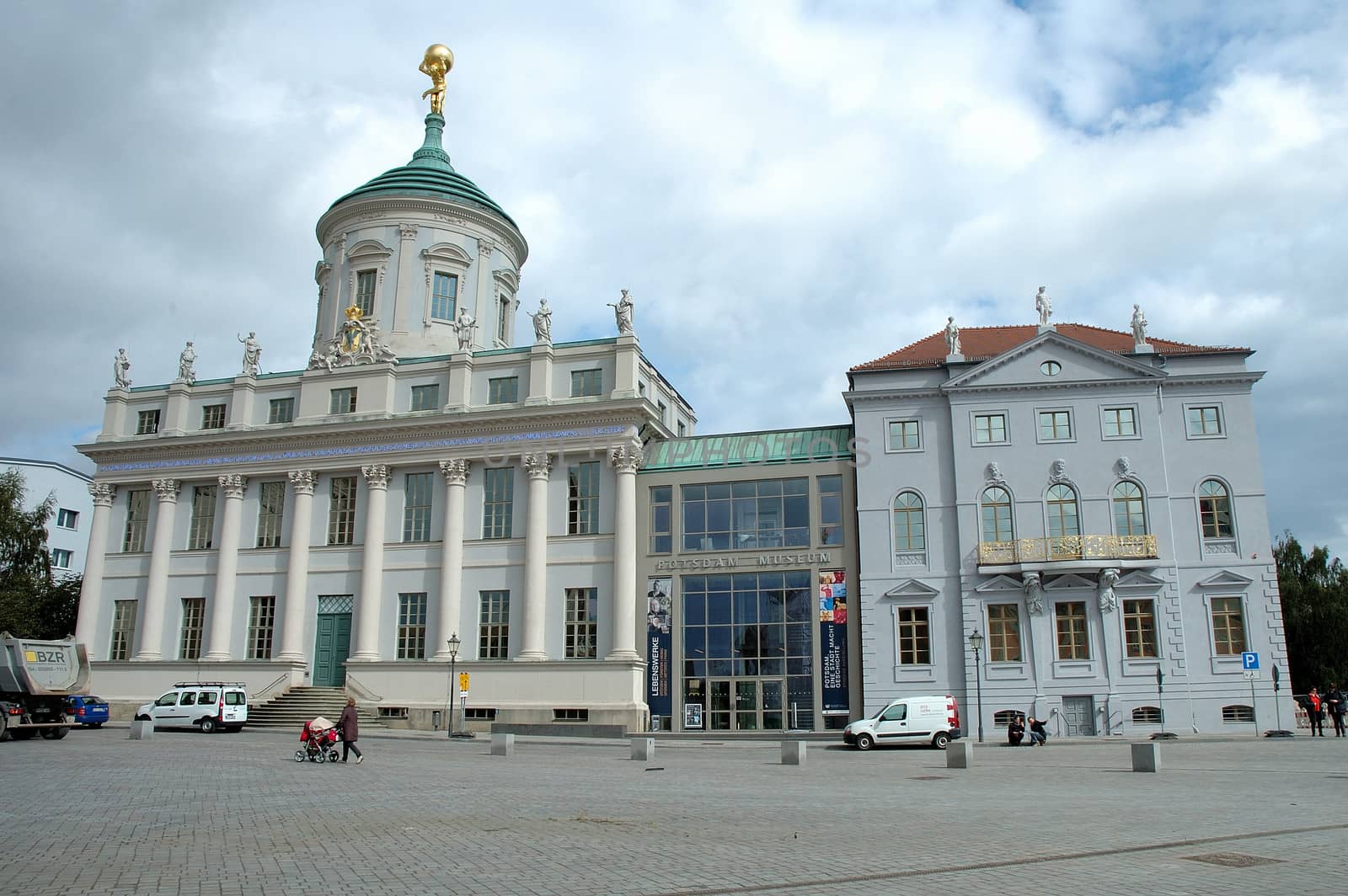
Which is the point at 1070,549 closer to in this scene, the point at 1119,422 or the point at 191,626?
the point at 1119,422

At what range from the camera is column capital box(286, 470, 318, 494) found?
48344mm

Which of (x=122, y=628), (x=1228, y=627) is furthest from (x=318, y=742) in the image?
(x=1228, y=627)

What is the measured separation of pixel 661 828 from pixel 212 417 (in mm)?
44556

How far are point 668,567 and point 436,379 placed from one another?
549 inches

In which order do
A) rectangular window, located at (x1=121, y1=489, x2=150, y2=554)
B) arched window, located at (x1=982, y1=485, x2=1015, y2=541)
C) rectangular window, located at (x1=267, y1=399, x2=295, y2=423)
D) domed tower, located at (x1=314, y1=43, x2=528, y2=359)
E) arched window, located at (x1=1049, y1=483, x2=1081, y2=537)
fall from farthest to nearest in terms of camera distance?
domed tower, located at (x1=314, y1=43, x2=528, y2=359), rectangular window, located at (x1=121, y1=489, x2=150, y2=554), rectangular window, located at (x1=267, y1=399, x2=295, y2=423), arched window, located at (x1=982, y1=485, x2=1015, y2=541), arched window, located at (x1=1049, y1=483, x2=1081, y2=537)

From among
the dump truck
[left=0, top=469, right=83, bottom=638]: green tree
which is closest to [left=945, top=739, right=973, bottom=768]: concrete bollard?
the dump truck

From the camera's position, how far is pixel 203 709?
3959 cm

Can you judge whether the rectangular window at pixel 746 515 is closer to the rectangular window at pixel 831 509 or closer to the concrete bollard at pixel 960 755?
the rectangular window at pixel 831 509

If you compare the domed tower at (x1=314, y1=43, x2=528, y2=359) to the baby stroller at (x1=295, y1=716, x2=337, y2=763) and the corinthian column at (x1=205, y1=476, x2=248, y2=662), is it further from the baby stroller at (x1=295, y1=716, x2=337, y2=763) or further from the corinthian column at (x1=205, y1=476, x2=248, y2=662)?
the baby stroller at (x1=295, y1=716, x2=337, y2=763)

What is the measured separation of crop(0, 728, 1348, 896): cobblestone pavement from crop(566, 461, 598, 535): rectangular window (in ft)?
67.2

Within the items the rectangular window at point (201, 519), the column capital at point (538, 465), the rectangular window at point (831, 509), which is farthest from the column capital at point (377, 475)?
the rectangular window at point (831, 509)

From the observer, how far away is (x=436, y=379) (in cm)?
4866

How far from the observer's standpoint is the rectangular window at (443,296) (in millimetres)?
53000

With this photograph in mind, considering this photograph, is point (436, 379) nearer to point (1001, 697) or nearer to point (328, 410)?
point (328, 410)
